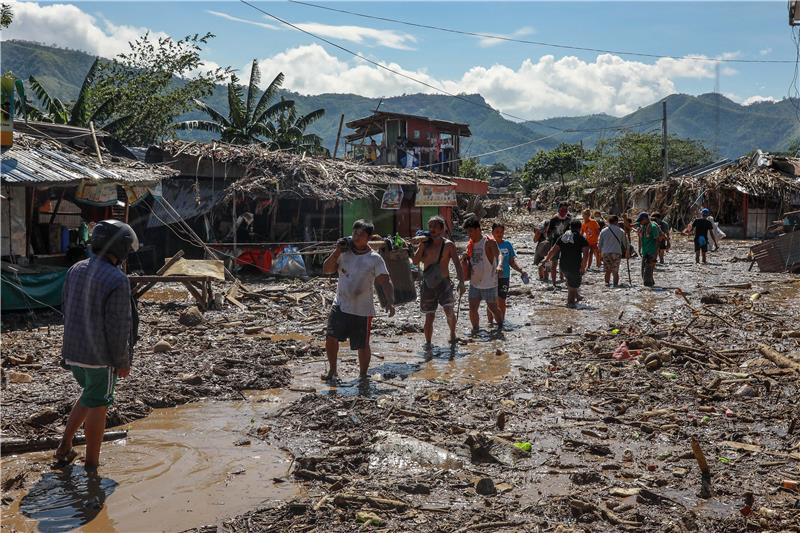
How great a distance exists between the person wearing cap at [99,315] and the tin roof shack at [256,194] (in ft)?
44.5

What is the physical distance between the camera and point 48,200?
14.9 meters

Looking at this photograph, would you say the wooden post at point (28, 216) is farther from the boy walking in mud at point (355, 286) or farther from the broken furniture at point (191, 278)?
the boy walking in mud at point (355, 286)

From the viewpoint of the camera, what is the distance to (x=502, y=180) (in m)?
79.3

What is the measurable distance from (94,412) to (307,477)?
152 cm

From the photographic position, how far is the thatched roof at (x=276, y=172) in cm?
1911

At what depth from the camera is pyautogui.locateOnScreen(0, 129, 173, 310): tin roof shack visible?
1202 centimetres

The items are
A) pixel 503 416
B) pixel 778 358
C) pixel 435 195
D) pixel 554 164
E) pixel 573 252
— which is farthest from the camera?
pixel 554 164

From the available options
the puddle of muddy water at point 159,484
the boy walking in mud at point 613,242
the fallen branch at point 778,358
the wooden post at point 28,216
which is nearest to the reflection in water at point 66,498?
the puddle of muddy water at point 159,484

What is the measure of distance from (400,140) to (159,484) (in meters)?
33.0

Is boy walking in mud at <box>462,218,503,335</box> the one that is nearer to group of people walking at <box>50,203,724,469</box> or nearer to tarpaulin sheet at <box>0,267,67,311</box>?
group of people walking at <box>50,203,724,469</box>

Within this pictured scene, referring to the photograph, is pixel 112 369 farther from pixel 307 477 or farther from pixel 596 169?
pixel 596 169

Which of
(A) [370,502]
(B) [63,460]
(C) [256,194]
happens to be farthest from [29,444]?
(C) [256,194]

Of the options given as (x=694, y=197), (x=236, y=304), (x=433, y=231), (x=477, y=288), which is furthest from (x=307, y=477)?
(x=694, y=197)

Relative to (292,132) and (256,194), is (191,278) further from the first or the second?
(292,132)
